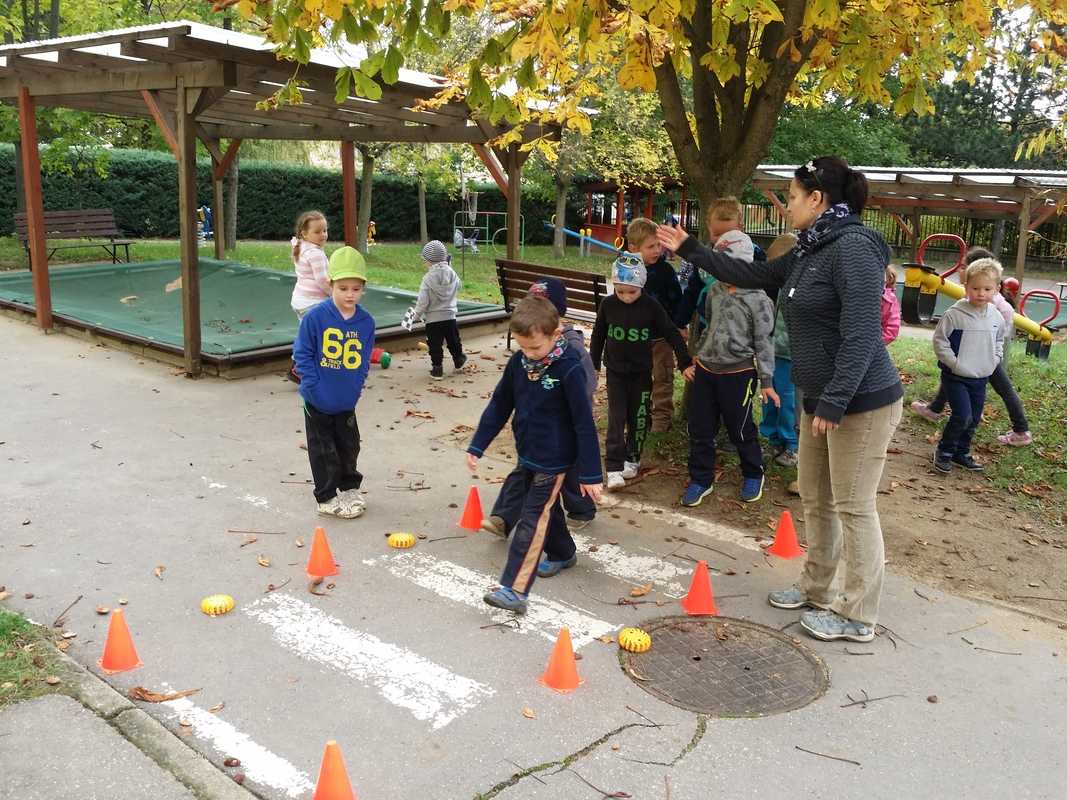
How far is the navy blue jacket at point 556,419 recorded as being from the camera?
4.59m

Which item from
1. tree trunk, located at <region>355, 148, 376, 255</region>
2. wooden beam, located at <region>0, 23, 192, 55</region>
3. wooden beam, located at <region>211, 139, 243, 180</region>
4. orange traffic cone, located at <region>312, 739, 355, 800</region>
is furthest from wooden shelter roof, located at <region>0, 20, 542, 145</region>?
tree trunk, located at <region>355, 148, 376, 255</region>

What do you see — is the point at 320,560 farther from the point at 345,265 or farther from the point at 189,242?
the point at 189,242

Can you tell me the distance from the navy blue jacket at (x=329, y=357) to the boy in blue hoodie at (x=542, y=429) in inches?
51.9

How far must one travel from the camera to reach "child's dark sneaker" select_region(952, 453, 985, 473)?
23.2 feet

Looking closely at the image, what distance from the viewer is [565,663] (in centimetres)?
393

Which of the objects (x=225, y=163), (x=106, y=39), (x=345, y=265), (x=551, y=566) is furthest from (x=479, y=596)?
(x=225, y=163)

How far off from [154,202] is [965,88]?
29.9m

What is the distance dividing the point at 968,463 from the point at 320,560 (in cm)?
500

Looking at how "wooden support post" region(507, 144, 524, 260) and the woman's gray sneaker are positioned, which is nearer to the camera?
the woman's gray sneaker

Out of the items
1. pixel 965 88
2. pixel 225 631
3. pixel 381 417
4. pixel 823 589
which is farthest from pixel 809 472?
pixel 965 88

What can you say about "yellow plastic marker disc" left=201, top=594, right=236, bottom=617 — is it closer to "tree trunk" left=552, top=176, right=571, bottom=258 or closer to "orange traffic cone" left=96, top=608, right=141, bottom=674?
"orange traffic cone" left=96, top=608, right=141, bottom=674

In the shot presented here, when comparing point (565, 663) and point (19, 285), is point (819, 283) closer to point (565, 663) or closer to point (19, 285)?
point (565, 663)

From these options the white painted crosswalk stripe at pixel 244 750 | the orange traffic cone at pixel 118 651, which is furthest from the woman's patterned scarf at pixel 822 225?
the orange traffic cone at pixel 118 651

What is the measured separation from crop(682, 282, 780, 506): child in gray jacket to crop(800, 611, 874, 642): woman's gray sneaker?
6.01 feet
